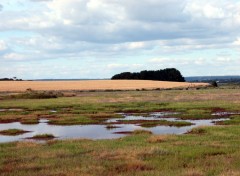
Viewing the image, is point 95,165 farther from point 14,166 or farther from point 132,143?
point 132,143

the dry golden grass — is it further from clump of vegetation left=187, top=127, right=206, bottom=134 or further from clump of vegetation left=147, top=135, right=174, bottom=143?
clump of vegetation left=147, top=135, right=174, bottom=143

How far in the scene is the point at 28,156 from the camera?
58.0 feet

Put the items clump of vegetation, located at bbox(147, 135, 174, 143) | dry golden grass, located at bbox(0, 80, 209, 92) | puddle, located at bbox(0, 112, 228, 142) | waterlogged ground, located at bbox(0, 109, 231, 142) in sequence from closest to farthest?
clump of vegetation, located at bbox(147, 135, 174, 143)
puddle, located at bbox(0, 112, 228, 142)
waterlogged ground, located at bbox(0, 109, 231, 142)
dry golden grass, located at bbox(0, 80, 209, 92)

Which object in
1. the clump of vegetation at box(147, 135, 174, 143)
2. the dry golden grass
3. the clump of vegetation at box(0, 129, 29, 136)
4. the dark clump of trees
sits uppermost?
the dark clump of trees

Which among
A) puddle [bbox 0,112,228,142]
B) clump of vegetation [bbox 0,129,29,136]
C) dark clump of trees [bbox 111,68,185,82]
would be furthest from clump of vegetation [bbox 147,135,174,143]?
dark clump of trees [bbox 111,68,185,82]

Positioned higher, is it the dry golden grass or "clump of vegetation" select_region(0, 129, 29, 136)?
the dry golden grass

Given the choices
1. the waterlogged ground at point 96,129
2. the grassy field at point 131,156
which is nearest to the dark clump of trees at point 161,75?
the waterlogged ground at point 96,129

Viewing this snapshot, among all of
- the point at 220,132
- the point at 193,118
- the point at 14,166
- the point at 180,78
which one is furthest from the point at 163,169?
the point at 180,78

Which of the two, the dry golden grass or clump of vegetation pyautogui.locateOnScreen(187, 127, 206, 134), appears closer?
clump of vegetation pyautogui.locateOnScreen(187, 127, 206, 134)

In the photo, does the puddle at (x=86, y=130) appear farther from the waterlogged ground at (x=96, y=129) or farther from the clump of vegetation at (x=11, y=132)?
the clump of vegetation at (x=11, y=132)

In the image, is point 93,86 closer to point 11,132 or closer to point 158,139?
point 11,132

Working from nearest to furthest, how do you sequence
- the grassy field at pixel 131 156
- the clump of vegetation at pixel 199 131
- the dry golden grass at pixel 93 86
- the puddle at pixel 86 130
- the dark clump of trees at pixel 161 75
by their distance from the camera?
the grassy field at pixel 131 156
the clump of vegetation at pixel 199 131
the puddle at pixel 86 130
the dry golden grass at pixel 93 86
the dark clump of trees at pixel 161 75

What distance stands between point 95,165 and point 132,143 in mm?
5525

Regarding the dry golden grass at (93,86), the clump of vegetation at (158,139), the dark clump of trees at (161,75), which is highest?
the dark clump of trees at (161,75)
